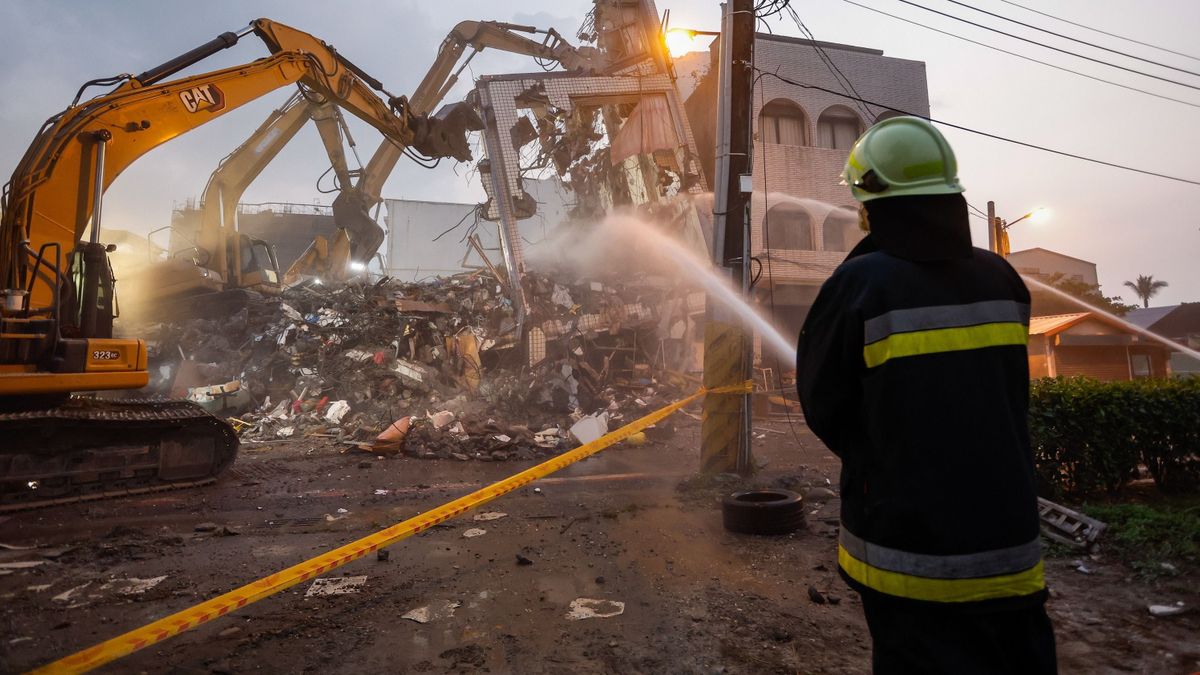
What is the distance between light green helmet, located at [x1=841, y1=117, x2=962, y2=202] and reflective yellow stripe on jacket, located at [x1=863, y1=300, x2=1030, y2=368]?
1.12ft

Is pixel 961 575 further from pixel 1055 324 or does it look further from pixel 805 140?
pixel 1055 324

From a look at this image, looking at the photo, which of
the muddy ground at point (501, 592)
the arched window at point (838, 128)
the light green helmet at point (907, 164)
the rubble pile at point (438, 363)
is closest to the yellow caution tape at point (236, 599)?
the muddy ground at point (501, 592)

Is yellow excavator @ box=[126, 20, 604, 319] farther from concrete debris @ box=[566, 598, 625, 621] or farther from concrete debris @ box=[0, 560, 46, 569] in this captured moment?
concrete debris @ box=[566, 598, 625, 621]

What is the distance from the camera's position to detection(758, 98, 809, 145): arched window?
1805 cm

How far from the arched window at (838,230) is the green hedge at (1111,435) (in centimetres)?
1310

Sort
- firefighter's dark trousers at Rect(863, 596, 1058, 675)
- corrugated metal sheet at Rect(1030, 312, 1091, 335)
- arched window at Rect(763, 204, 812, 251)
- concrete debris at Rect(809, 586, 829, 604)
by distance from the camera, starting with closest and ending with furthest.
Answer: firefighter's dark trousers at Rect(863, 596, 1058, 675), concrete debris at Rect(809, 586, 829, 604), corrugated metal sheet at Rect(1030, 312, 1091, 335), arched window at Rect(763, 204, 812, 251)

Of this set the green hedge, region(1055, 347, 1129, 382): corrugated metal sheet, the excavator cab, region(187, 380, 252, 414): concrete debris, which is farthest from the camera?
region(1055, 347, 1129, 382): corrugated metal sheet

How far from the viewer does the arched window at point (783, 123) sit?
1805 cm

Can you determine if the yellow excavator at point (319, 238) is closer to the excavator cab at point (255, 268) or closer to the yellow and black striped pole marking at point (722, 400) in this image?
the excavator cab at point (255, 268)

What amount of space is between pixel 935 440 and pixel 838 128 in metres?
20.5

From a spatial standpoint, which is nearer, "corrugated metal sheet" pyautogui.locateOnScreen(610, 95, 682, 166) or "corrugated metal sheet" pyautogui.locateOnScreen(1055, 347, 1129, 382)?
Result: "corrugated metal sheet" pyautogui.locateOnScreen(610, 95, 682, 166)

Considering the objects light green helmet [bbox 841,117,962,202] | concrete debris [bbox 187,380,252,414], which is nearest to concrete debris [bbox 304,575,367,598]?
light green helmet [bbox 841,117,962,202]

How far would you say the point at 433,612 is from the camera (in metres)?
3.51

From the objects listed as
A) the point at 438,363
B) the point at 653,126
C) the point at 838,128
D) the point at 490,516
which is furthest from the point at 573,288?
the point at 838,128
